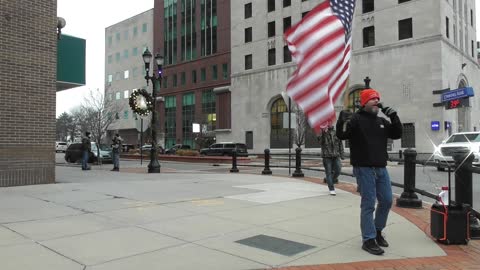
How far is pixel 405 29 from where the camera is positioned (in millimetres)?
42562

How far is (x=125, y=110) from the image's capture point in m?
82.9

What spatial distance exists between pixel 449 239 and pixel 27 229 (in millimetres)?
5758

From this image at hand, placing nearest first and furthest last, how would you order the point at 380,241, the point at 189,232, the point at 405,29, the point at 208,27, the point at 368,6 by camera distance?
the point at 380,241, the point at 189,232, the point at 405,29, the point at 368,6, the point at 208,27

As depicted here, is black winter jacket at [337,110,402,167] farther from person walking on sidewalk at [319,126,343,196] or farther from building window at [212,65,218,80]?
building window at [212,65,218,80]

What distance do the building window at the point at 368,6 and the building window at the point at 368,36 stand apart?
1.80 m

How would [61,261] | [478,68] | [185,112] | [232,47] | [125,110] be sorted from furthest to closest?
[125,110]
[185,112]
[232,47]
[478,68]
[61,261]

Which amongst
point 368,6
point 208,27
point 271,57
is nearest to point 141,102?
point 368,6

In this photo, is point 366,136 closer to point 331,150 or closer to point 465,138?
point 331,150

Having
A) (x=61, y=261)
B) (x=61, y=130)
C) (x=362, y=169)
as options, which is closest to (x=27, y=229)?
(x=61, y=261)

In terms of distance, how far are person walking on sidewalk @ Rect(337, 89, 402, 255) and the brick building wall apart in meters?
9.01

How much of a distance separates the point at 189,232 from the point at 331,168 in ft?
18.8

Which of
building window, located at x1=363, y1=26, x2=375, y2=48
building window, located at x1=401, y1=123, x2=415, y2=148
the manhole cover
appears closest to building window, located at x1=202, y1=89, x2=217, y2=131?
building window, located at x1=363, y1=26, x2=375, y2=48

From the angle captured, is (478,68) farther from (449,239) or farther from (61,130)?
(61,130)

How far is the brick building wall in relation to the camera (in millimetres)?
11352
